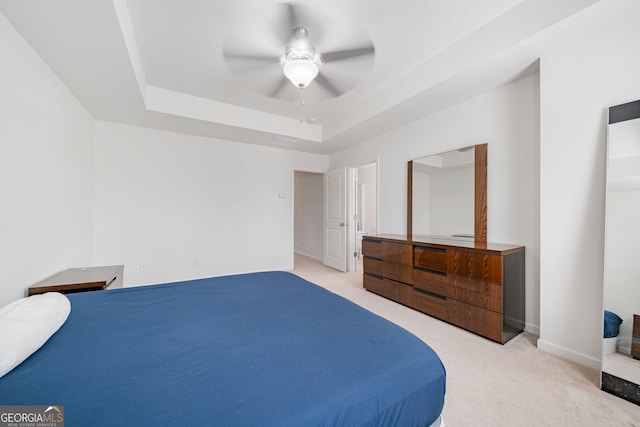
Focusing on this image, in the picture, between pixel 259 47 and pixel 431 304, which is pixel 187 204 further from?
pixel 431 304

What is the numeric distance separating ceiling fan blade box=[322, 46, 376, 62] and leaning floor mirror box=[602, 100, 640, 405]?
172 centimetres

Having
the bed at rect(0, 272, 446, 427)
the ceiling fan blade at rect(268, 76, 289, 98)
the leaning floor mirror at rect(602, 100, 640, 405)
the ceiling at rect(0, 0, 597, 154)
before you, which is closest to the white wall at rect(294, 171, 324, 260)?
the ceiling at rect(0, 0, 597, 154)

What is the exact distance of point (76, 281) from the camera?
2049 millimetres

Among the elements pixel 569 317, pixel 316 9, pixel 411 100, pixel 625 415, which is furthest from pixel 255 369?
pixel 411 100

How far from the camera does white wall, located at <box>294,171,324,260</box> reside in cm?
623

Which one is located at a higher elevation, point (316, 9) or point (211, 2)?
point (211, 2)

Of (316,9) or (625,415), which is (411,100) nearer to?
(316,9)

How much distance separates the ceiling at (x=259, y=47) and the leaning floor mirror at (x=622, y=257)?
89 centimetres

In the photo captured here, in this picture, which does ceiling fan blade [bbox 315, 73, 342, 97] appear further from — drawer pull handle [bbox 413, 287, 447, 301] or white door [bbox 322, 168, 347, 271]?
white door [bbox 322, 168, 347, 271]

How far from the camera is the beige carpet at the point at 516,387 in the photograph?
139cm

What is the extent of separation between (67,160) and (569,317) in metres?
4.67

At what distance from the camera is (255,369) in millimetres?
840

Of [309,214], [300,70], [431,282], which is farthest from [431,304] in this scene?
[309,214]

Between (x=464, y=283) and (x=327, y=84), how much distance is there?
2173 millimetres
